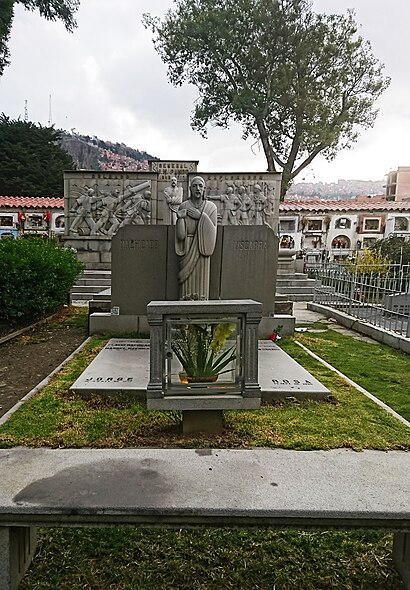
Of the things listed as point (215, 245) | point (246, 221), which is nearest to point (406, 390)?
point (215, 245)

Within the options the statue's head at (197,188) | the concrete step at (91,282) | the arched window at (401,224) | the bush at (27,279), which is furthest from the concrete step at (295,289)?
the arched window at (401,224)

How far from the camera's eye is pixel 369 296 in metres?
9.77

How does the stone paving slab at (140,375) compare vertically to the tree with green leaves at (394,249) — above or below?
below

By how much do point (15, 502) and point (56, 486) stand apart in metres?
0.23

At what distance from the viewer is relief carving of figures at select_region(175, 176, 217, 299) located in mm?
5957

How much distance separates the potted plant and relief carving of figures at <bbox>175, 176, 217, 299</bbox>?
128 inches

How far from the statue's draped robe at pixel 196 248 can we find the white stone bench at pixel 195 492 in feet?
12.1

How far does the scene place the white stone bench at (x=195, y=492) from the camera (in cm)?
210

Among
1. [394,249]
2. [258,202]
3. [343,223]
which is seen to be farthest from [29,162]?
[394,249]

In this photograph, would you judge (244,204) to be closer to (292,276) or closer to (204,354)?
(292,276)

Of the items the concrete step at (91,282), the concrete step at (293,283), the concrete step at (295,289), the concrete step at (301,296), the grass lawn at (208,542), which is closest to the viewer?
the grass lawn at (208,542)

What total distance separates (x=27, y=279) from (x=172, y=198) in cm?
872

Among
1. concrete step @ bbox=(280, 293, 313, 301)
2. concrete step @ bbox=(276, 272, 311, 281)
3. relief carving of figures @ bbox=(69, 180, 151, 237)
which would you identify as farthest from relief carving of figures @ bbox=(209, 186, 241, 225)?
concrete step @ bbox=(280, 293, 313, 301)

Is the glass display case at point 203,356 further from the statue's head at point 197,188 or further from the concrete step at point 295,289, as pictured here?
the concrete step at point 295,289
